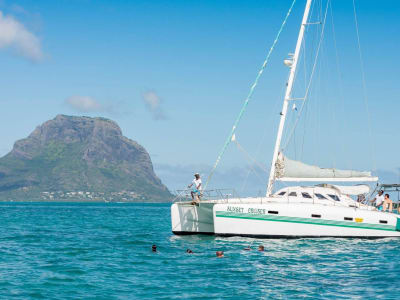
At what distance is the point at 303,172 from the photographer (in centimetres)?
3272

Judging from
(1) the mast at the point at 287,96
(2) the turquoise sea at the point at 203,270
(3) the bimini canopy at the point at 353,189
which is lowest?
(2) the turquoise sea at the point at 203,270

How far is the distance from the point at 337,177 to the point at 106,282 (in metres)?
18.4

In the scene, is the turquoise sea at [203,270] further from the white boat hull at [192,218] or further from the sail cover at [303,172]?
the sail cover at [303,172]

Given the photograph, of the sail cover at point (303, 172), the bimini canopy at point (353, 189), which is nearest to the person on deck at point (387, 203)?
the bimini canopy at point (353, 189)

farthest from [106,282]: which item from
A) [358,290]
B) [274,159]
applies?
[274,159]

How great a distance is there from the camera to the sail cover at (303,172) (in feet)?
107

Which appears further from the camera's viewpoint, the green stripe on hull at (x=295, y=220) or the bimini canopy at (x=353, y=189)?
the bimini canopy at (x=353, y=189)

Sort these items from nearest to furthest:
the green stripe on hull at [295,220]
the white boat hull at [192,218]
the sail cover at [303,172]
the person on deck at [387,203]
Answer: the green stripe on hull at [295,220] < the white boat hull at [192,218] < the sail cover at [303,172] < the person on deck at [387,203]

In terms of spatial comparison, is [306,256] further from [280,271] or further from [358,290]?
[358,290]

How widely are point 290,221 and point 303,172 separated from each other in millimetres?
4654

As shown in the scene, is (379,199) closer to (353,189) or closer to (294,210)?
(353,189)

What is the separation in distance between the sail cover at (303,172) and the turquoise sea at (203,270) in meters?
4.71

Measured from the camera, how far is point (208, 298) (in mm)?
16688

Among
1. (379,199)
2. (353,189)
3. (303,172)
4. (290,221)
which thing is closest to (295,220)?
(290,221)
